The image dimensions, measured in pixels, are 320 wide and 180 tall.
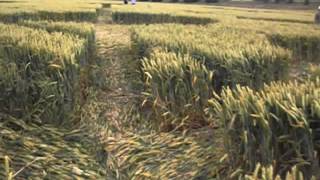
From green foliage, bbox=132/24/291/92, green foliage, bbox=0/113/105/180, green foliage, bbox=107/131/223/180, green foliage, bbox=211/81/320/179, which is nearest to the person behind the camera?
green foliage, bbox=211/81/320/179

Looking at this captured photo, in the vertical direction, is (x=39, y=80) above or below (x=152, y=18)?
above

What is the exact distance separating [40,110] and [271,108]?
2.51 m

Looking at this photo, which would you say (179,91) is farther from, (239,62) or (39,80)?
(39,80)

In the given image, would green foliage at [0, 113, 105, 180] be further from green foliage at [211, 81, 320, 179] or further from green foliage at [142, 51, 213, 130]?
green foliage at [211, 81, 320, 179]

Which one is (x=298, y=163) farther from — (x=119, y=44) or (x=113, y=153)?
(x=119, y=44)

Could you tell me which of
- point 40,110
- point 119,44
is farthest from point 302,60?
point 40,110

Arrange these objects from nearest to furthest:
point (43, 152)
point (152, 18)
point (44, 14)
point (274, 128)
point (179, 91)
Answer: point (274, 128) → point (43, 152) → point (179, 91) → point (44, 14) → point (152, 18)

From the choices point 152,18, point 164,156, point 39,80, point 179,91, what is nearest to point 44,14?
point 152,18

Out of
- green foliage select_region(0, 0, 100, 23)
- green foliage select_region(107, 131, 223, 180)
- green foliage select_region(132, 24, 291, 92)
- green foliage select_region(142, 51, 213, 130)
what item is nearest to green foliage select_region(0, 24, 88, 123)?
green foliage select_region(107, 131, 223, 180)

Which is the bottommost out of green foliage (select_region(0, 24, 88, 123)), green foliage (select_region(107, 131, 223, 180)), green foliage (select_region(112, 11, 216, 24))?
green foliage (select_region(107, 131, 223, 180))

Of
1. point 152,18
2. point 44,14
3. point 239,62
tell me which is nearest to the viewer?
point 239,62

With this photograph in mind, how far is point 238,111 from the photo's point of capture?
374 cm

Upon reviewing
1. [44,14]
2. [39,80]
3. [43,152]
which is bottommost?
[43,152]

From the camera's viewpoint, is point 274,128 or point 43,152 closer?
point 274,128
